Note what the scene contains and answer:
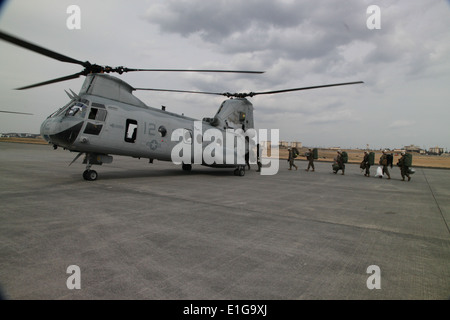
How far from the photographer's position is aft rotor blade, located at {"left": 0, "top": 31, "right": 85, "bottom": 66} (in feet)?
11.3

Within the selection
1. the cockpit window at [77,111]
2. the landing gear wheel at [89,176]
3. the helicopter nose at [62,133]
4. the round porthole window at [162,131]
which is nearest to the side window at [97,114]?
the cockpit window at [77,111]

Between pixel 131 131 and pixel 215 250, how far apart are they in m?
8.28

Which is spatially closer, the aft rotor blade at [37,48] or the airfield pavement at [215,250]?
the airfield pavement at [215,250]

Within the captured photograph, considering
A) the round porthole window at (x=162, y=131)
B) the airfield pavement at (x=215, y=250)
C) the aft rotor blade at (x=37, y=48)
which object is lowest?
the airfield pavement at (x=215, y=250)

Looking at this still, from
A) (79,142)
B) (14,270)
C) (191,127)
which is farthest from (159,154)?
(14,270)

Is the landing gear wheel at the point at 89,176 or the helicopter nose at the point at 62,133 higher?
the helicopter nose at the point at 62,133

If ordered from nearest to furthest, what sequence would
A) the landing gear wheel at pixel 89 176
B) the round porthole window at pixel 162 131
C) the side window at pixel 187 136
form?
the landing gear wheel at pixel 89 176
the round porthole window at pixel 162 131
the side window at pixel 187 136

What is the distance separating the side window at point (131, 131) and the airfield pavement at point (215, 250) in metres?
4.06

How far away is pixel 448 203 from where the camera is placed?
8.37m

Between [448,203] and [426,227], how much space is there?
4251mm

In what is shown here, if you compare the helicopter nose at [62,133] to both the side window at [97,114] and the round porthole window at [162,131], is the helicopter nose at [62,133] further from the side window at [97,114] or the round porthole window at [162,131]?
the round porthole window at [162,131]

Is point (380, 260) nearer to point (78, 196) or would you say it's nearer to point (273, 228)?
point (273, 228)

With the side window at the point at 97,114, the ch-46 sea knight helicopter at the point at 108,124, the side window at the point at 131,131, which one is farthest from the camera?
the side window at the point at 131,131

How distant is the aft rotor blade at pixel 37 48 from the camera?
135 inches
